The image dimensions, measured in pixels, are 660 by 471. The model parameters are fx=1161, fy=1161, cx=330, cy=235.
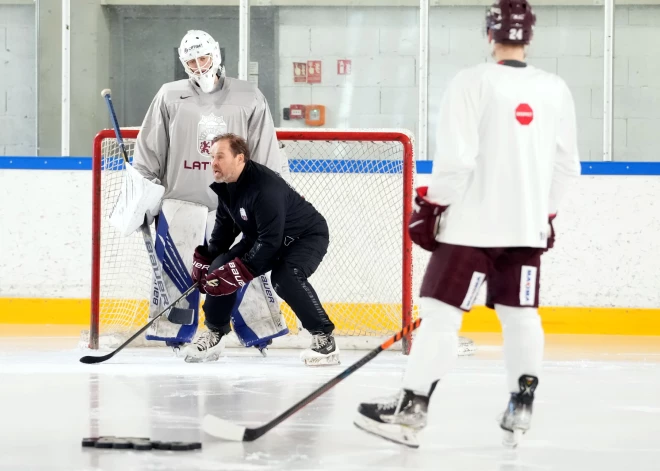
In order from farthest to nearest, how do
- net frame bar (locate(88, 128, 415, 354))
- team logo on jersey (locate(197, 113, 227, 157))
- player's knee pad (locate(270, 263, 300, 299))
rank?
1. net frame bar (locate(88, 128, 415, 354))
2. team logo on jersey (locate(197, 113, 227, 157))
3. player's knee pad (locate(270, 263, 300, 299))

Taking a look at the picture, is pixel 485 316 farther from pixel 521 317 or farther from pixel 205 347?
pixel 521 317

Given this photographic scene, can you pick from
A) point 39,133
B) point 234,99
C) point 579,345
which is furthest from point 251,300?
point 39,133

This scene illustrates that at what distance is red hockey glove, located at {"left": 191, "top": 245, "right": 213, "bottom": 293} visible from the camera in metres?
4.16

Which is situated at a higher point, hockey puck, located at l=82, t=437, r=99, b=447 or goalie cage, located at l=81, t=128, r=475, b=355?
goalie cage, located at l=81, t=128, r=475, b=355

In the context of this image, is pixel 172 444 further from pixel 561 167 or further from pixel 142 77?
pixel 142 77

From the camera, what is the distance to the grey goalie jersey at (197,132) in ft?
14.7

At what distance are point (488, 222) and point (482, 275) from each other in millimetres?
117

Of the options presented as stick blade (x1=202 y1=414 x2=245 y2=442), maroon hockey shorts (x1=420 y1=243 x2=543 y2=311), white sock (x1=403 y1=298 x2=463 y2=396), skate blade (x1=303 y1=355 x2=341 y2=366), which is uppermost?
maroon hockey shorts (x1=420 y1=243 x2=543 y2=311)

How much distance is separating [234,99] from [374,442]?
2.19 m

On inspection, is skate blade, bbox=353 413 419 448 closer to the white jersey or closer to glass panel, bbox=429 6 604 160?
the white jersey

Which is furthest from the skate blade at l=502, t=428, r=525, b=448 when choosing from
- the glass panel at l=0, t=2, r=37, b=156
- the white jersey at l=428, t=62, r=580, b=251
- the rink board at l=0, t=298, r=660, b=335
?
the glass panel at l=0, t=2, r=37, b=156

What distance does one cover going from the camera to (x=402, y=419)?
2514mm

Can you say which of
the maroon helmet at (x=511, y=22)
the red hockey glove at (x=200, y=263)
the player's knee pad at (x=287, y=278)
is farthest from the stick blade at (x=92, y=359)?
the maroon helmet at (x=511, y=22)

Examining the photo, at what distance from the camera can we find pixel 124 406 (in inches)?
125
